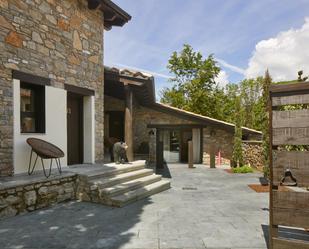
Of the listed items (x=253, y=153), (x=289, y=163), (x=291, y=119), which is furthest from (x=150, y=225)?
(x=253, y=153)

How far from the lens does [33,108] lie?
7148 mm

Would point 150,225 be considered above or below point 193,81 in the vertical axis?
below

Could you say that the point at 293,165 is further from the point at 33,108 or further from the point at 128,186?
the point at 33,108

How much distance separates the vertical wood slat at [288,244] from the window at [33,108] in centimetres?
587

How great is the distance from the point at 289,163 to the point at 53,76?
6.18 m

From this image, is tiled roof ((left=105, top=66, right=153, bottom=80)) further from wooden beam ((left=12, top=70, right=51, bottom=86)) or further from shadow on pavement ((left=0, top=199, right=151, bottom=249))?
shadow on pavement ((left=0, top=199, right=151, bottom=249))

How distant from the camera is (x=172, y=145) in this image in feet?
52.7

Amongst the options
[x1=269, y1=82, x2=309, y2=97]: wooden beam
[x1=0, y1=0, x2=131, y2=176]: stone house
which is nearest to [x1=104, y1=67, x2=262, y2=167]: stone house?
[x1=0, y1=0, x2=131, y2=176]: stone house

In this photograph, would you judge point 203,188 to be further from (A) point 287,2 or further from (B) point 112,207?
(A) point 287,2

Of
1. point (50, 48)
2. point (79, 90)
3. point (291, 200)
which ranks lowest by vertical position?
point (291, 200)

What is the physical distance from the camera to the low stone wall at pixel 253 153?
12547mm

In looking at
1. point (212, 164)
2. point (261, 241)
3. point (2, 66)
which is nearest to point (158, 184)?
point (261, 241)

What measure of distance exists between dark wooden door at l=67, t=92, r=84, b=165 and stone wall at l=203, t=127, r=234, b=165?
7.77m

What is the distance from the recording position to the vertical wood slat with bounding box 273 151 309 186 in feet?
10.6
